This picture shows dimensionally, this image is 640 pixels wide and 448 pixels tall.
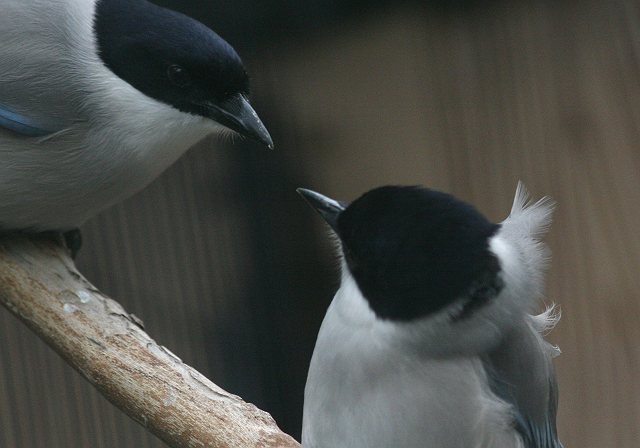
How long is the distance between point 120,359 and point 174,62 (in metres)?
0.53

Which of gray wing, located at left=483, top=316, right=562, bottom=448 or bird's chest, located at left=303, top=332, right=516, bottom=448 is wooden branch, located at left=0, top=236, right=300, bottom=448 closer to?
bird's chest, located at left=303, top=332, right=516, bottom=448

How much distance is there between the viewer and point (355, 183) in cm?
293

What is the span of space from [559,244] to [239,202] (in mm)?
879

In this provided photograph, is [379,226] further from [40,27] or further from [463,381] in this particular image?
[40,27]

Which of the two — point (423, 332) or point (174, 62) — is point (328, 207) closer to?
point (423, 332)

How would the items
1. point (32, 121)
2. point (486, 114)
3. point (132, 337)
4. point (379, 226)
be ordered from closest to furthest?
point (379, 226) < point (132, 337) < point (32, 121) < point (486, 114)

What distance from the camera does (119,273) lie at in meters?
2.65

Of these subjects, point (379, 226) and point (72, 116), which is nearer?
point (379, 226)

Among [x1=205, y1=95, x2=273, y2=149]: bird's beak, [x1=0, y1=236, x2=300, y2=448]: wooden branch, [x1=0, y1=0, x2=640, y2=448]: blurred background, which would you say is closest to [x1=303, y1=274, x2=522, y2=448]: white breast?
[x1=0, y1=236, x2=300, y2=448]: wooden branch

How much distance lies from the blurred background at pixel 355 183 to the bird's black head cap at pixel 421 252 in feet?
4.10

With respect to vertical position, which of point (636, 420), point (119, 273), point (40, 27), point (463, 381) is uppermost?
point (40, 27)

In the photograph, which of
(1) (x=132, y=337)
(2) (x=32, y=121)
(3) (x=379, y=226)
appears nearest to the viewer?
(3) (x=379, y=226)

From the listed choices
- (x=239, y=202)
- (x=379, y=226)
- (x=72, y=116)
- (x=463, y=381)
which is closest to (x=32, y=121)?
(x=72, y=116)

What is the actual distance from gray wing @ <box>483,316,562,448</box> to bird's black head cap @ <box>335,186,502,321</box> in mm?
115
